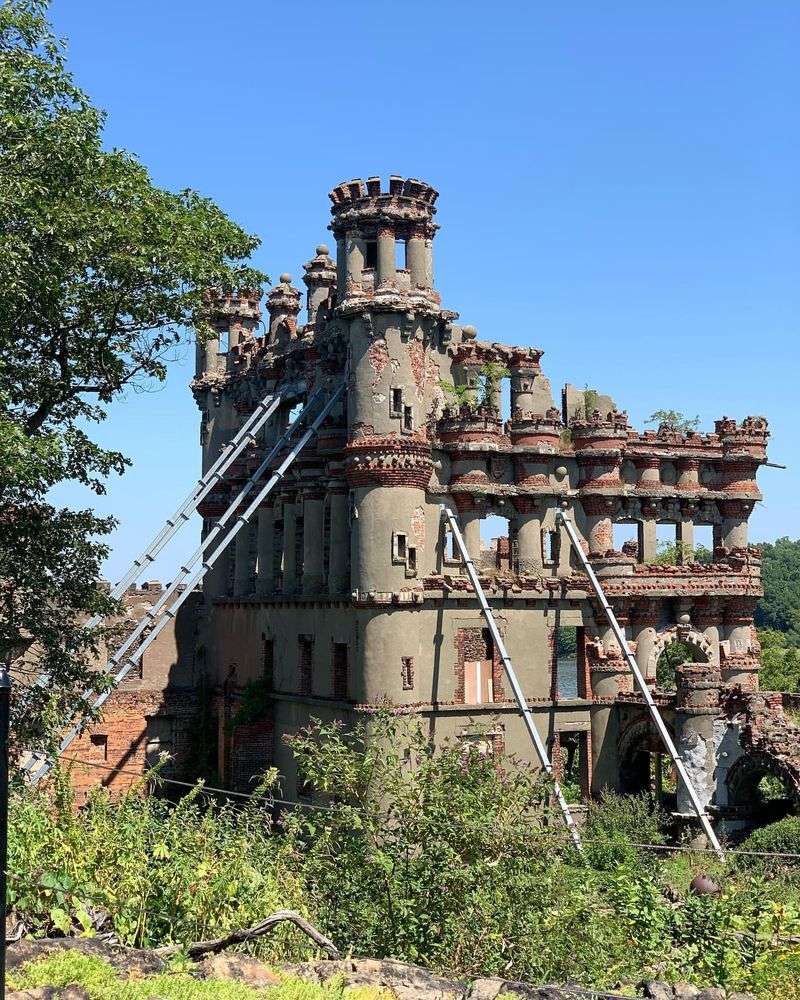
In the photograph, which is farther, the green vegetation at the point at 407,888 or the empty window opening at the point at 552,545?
the empty window opening at the point at 552,545

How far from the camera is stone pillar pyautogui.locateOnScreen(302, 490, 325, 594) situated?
36.1 meters

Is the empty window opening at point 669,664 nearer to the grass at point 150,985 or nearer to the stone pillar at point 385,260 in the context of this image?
the stone pillar at point 385,260

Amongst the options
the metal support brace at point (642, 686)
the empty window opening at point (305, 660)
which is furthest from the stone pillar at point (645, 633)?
the empty window opening at point (305, 660)

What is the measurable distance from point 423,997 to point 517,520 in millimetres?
26413

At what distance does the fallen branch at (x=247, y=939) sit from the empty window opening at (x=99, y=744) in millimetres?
28337

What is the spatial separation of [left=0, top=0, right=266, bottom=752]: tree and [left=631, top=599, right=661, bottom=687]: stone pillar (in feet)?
65.8

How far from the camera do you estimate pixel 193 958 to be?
12000mm

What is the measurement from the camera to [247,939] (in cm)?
1205

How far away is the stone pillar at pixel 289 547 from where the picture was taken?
3769cm

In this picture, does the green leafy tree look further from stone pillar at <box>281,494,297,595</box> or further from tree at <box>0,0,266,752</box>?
tree at <box>0,0,266,752</box>

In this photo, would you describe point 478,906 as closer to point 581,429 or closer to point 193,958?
point 193,958

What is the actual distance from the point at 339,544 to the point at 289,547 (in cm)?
365

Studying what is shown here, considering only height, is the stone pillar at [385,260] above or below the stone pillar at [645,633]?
above

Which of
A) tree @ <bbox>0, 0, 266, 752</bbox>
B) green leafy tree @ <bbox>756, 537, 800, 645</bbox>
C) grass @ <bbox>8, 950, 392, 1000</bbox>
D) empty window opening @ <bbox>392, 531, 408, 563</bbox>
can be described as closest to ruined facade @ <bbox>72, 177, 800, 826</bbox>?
empty window opening @ <bbox>392, 531, 408, 563</bbox>
